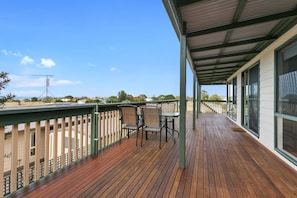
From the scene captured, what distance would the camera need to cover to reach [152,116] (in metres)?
3.77

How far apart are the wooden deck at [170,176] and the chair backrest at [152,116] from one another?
0.60 metres

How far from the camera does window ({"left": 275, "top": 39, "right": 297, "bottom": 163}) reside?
273cm

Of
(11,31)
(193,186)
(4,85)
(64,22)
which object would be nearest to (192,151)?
(193,186)

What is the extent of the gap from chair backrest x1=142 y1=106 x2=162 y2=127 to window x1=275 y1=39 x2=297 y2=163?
2.34 meters

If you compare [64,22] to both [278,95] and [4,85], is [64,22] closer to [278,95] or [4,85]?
[4,85]

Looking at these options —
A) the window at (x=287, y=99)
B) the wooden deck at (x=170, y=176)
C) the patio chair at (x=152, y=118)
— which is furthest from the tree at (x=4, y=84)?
the window at (x=287, y=99)

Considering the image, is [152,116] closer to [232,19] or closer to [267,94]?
[232,19]

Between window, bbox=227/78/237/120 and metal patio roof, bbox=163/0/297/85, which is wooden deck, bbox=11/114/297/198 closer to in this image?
metal patio roof, bbox=163/0/297/85

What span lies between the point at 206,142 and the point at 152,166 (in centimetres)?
203

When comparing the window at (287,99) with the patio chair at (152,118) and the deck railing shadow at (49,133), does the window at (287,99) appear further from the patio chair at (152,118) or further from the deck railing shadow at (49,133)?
the deck railing shadow at (49,133)

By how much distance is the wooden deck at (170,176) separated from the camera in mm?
1979

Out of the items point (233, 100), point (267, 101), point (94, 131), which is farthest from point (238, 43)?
point (233, 100)

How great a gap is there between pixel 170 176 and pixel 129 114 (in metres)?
1.87

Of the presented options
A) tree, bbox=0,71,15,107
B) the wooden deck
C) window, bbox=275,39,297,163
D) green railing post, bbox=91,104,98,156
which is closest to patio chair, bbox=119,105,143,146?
the wooden deck
